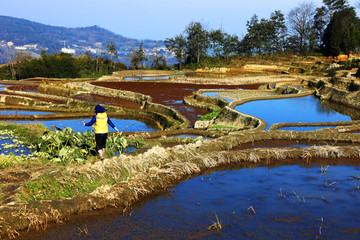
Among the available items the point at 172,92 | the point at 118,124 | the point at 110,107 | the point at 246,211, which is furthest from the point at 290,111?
the point at 172,92

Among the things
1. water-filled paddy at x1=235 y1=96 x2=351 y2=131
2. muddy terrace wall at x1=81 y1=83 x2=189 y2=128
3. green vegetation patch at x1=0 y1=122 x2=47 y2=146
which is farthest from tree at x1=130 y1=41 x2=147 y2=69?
green vegetation patch at x1=0 y1=122 x2=47 y2=146

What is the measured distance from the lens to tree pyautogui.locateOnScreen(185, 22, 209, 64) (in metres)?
71.4

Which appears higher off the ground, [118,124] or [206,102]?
[206,102]

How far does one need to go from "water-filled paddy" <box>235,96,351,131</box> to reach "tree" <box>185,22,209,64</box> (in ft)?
153

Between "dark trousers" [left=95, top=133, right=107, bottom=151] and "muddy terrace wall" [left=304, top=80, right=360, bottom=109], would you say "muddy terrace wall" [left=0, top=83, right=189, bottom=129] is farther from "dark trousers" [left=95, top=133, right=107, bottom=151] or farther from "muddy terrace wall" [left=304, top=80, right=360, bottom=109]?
"muddy terrace wall" [left=304, top=80, right=360, bottom=109]

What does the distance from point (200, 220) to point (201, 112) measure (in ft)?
63.4

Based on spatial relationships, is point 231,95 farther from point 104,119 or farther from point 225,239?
point 225,239

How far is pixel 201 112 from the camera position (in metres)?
26.0

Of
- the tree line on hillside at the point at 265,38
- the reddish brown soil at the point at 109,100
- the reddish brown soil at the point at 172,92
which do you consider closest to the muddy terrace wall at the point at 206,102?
the reddish brown soil at the point at 172,92

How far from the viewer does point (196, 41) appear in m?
70.7

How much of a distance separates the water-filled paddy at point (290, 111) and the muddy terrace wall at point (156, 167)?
193 inches

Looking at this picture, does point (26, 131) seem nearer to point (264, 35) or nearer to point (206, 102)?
point (206, 102)

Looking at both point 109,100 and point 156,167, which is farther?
point 109,100

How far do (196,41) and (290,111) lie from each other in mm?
51749
